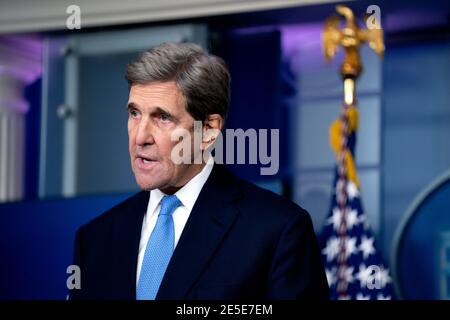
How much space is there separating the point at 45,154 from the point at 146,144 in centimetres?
78

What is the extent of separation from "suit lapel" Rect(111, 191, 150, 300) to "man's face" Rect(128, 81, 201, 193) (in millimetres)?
80

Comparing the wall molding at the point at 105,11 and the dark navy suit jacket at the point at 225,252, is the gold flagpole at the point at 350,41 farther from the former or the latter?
the dark navy suit jacket at the point at 225,252

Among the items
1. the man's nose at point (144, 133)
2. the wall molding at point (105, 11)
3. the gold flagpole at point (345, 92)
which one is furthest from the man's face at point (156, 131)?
the gold flagpole at point (345, 92)

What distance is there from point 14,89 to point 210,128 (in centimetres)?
95

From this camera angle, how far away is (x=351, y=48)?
7.60 ft

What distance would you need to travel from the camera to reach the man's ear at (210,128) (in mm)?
1500

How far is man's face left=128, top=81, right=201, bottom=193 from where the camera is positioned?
145 cm

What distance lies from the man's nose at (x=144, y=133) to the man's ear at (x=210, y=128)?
100mm

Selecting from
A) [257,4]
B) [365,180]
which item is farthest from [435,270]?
[257,4]

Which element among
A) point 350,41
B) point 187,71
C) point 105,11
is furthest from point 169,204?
point 350,41

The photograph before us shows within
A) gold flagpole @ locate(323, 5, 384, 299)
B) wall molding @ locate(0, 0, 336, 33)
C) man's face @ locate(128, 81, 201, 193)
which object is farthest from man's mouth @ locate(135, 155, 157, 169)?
gold flagpole @ locate(323, 5, 384, 299)

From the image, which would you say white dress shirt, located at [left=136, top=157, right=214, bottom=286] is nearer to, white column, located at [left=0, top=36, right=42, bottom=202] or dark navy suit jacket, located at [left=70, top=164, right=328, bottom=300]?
dark navy suit jacket, located at [left=70, top=164, right=328, bottom=300]

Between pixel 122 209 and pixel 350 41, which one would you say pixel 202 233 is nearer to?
pixel 122 209
